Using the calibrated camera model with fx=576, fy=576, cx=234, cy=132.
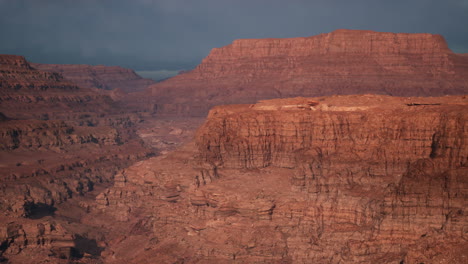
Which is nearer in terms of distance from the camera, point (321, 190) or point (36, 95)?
point (321, 190)

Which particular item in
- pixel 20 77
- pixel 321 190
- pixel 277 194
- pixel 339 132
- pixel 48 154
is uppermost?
pixel 20 77

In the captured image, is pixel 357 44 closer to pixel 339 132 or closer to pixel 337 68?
pixel 337 68

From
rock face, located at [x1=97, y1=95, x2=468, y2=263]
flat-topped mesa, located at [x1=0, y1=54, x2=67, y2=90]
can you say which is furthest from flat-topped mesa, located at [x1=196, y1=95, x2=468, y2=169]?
flat-topped mesa, located at [x1=0, y1=54, x2=67, y2=90]

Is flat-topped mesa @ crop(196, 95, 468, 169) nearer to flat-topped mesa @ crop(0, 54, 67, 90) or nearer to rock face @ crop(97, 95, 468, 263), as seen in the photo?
rock face @ crop(97, 95, 468, 263)

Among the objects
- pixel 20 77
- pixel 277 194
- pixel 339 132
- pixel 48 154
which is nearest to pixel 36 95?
pixel 20 77

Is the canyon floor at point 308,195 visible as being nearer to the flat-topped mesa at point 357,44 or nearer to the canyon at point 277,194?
the canyon at point 277,194

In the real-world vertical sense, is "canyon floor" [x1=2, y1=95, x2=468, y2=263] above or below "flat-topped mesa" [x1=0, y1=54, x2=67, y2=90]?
below
